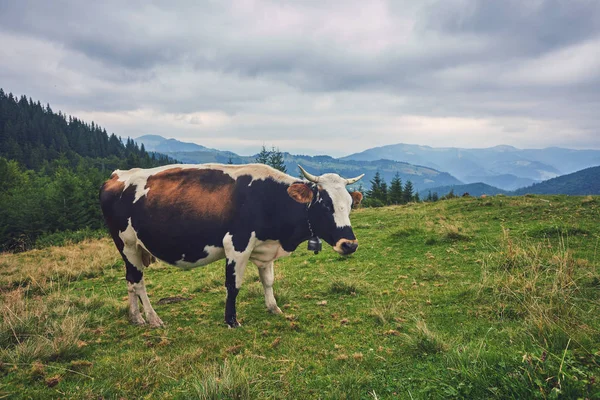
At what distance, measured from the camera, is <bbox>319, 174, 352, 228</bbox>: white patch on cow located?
618 centimetres

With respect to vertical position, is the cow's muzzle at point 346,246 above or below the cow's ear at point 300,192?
below

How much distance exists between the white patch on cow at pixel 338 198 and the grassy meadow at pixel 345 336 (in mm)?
1692

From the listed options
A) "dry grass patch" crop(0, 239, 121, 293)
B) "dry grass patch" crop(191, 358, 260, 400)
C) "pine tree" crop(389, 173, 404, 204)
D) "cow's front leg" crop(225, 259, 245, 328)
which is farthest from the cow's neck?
"pine tree" crop(389, 173, 404, 204)

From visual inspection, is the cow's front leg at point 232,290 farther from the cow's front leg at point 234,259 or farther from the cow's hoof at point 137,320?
the cow's hoof at point 137,320

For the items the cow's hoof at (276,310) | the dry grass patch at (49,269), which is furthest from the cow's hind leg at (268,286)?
the dry grass patch at (49,269)

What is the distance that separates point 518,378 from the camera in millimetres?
2670

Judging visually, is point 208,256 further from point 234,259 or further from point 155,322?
point 155,322

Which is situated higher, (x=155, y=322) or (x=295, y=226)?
(x=295, y=226)

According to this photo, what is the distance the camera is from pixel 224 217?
618 cm

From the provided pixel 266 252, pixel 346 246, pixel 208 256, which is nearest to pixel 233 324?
pixel 208 256

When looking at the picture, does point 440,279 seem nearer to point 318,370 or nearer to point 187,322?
point 318,370

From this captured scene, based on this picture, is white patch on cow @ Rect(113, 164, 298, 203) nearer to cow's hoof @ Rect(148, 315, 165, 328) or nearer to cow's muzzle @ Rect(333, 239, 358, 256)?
cow's muzzle @ Rect(333, 239, 358, 256)

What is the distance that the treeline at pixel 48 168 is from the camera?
5338 cm

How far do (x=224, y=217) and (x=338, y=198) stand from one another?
7.21ft
